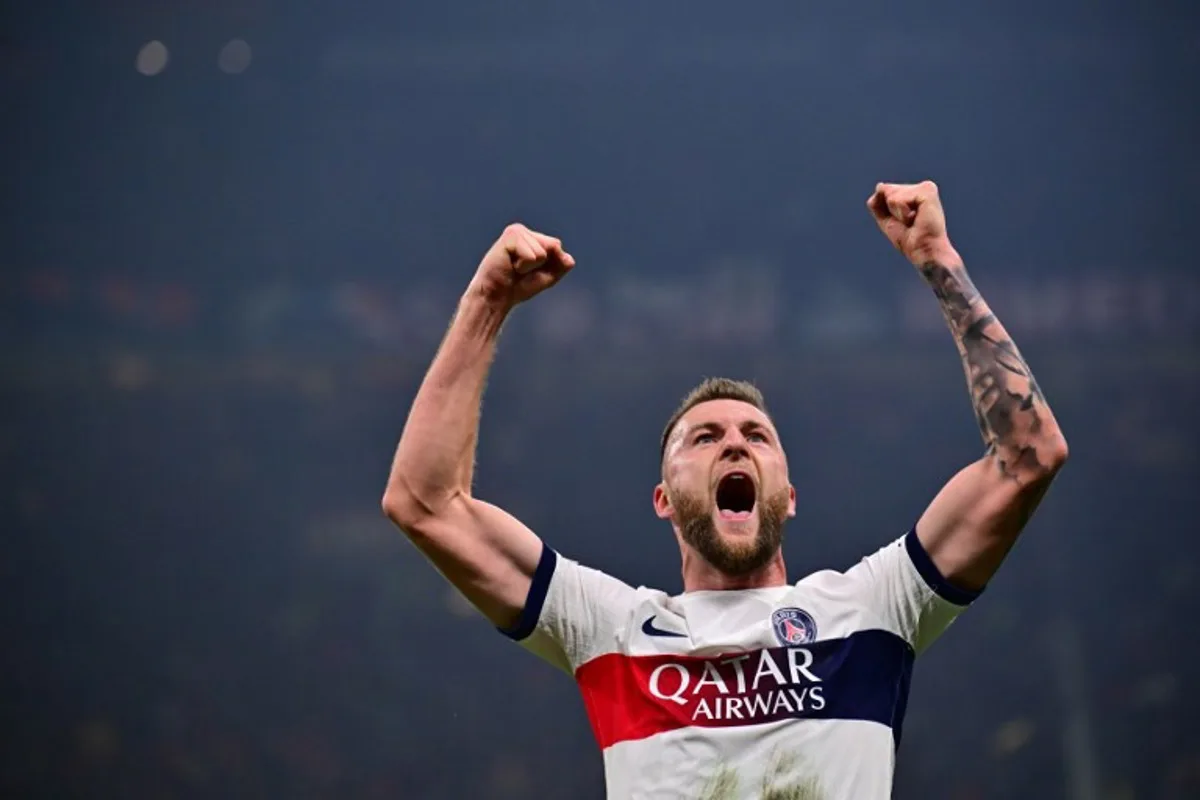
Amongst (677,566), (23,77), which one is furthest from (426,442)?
(23,77)

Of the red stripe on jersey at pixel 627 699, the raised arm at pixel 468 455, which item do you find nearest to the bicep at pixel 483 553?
the raised arm at pixel 468 455

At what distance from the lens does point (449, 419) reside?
2.09 meters

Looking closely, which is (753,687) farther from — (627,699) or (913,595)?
(913,595)

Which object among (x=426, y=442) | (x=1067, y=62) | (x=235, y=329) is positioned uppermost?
(x=1067, y=62)

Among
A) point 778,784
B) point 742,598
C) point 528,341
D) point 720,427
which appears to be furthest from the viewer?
point 528,341

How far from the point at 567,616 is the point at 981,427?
0.74m

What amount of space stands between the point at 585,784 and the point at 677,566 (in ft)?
2.32

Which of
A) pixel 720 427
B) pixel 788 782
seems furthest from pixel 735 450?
pixel 788 782

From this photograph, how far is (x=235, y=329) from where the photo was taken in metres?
4.30

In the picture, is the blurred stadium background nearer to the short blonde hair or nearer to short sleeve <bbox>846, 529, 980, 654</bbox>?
the short blonde hair

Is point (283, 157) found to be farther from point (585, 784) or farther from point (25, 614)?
point (585, 784)

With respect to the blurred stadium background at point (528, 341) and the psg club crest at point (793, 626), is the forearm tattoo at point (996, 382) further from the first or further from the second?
the blurred stadium background at point (528, 341)

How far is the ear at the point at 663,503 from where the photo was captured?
7.82 feet

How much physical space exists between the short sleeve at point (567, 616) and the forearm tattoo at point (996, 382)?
Result: 649 mm
